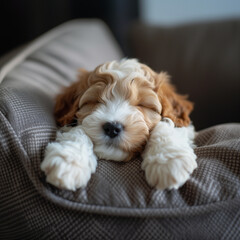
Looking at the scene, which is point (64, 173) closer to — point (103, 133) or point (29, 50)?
point (103, 133)

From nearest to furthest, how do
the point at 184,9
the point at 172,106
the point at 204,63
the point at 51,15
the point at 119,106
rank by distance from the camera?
the point at 119,106
the point at 172,106
the point at 204,63
the point at 51,15
the point at 184,9

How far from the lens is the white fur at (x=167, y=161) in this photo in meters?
1.44

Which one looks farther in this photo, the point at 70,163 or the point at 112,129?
the point at 112,129

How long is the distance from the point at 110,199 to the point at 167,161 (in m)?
0.32

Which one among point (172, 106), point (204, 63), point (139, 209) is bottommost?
point (204, 63)

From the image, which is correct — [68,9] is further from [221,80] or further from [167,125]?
[167,125]

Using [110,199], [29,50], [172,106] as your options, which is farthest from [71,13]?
[110,199]

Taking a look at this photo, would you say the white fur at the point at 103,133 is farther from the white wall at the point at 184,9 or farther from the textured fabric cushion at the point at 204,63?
the white wall at the point at 184,9

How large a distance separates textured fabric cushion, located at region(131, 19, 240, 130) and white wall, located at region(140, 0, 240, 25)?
2.99ft

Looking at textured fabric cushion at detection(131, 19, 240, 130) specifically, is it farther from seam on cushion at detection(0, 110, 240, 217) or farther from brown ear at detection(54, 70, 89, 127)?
seam on cushion at detection(0, 110, 240, 217)

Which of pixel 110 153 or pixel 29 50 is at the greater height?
pixel 29 50

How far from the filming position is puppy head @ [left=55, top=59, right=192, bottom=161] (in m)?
1.68

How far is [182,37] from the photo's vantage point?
3.53 metres

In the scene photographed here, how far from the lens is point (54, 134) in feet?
6.01
